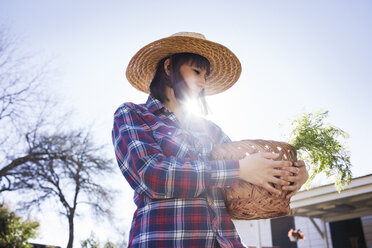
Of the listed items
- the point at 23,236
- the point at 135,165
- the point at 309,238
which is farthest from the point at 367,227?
the point at 23,236

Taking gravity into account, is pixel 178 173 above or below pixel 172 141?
below

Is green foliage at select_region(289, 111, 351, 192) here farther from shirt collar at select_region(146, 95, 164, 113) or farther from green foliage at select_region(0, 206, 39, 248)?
green foliage at select_region(0, 206, 39, 248)

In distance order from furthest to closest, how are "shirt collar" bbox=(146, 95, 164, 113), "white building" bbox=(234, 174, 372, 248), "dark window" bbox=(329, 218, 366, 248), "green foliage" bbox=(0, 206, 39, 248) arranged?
"green foliage" bbox=(0, 206, 39, 248)
"dark window" bbox=(329, 218, 366, 248)
"white building" bbox=(234, 174, 372, 248)
"shirt collar" bbox=(146, 95, 164, 113)

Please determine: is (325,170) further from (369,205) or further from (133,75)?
(369,205)

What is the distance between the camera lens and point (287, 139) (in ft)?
5.32

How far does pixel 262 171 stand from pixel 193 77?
0.77 meters

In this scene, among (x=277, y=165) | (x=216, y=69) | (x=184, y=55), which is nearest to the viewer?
(x=277, y=165)

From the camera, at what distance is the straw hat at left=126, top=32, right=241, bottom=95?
1.89m

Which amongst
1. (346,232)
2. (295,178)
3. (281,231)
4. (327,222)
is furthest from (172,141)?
(281,231)

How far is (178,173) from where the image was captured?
46.4 inches

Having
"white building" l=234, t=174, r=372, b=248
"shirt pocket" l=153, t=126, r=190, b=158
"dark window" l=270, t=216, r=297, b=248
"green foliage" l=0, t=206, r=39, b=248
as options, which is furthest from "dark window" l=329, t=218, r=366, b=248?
"green foliage" l=0, t=206, r=39, b=248

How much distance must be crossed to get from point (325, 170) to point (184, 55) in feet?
3.38

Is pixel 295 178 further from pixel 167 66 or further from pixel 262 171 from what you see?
pixel 167 66

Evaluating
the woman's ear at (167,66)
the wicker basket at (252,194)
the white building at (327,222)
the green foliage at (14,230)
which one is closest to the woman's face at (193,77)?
the woman's ear at (167,66)
